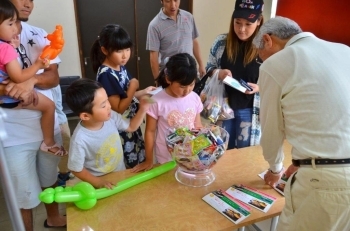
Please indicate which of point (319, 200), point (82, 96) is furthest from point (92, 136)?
point (319, 200)

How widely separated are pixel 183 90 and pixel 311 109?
67 centimetres

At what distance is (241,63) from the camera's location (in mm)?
1852

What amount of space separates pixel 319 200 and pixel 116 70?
1199 millimetres

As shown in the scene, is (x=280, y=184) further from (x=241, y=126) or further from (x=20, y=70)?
(x=20, y=70)

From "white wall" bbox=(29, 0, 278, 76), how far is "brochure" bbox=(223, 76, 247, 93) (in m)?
2.25

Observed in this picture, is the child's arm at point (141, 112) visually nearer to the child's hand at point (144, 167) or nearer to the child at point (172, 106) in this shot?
the child at point (172, 106)

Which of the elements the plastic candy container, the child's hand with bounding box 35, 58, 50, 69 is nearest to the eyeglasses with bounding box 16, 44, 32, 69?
the child's hand with bounding box 35, 58, 50, 69

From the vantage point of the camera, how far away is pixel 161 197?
1266 mm

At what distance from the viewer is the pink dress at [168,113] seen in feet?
5.18

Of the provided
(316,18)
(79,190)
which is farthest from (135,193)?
(316,18)

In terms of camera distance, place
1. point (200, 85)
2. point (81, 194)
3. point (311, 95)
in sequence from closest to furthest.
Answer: point (311, 95)
point (81, 194)
point (200, 85)

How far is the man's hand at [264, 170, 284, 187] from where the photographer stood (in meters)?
1.32

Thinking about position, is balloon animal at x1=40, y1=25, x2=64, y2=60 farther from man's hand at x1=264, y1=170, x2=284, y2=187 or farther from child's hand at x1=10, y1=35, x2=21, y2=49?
man's hand at x1=264, y1=170, x2=284, y2=187

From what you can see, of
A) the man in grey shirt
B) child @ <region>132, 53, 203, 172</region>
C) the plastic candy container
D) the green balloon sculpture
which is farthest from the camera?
the man in grey shirt
